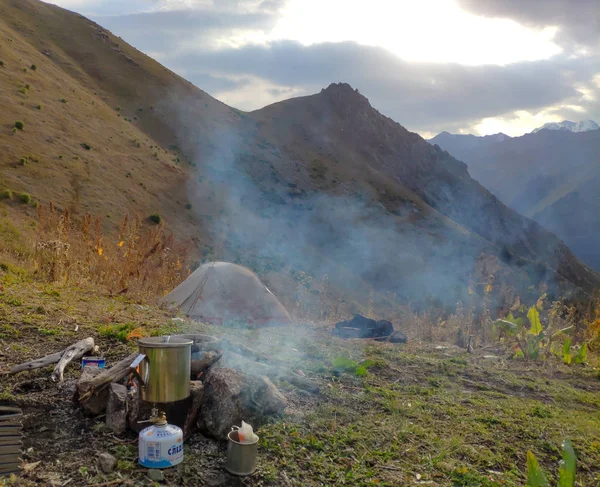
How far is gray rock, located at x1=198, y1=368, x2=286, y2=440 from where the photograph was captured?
9.14 ft

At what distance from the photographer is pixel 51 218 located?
659 centimetres

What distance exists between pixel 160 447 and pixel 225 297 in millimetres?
5491

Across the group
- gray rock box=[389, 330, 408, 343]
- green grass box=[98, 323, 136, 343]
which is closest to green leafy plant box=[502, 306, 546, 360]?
gray rock box=[389, 330, 408, 343]

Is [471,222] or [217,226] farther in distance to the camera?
[471,222]

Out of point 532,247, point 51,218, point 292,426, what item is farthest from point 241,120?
point 292,426

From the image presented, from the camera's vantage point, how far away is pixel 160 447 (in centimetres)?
233

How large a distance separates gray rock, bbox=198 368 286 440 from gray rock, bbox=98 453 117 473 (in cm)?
58

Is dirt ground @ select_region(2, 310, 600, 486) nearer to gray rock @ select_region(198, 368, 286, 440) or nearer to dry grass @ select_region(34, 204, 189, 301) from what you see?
gray rock @ select_region(198, 368, 286, 440)

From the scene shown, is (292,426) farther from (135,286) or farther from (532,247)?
(532,247)

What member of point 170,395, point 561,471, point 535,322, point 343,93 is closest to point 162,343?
point 170,395

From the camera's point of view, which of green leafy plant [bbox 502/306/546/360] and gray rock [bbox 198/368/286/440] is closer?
gray rock [bbox 198/368/286/440]

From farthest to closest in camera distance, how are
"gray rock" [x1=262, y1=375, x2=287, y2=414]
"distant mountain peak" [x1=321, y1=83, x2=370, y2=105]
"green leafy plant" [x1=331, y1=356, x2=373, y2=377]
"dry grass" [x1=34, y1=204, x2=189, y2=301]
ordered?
"distant mountain peak" [x1=321, y1=83, x2=370, y2=105] → "dry grass" [x1=34, y1=204, x2=189, y2=301] → "green leafy plant" [x1=331, y1=356, x2=373, y2=377] → "gray rock" [x1=262, y1=375, x2=287, y2=414]

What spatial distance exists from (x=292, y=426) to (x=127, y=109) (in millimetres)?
43671

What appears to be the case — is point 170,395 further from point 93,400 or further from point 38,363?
point 38,363
